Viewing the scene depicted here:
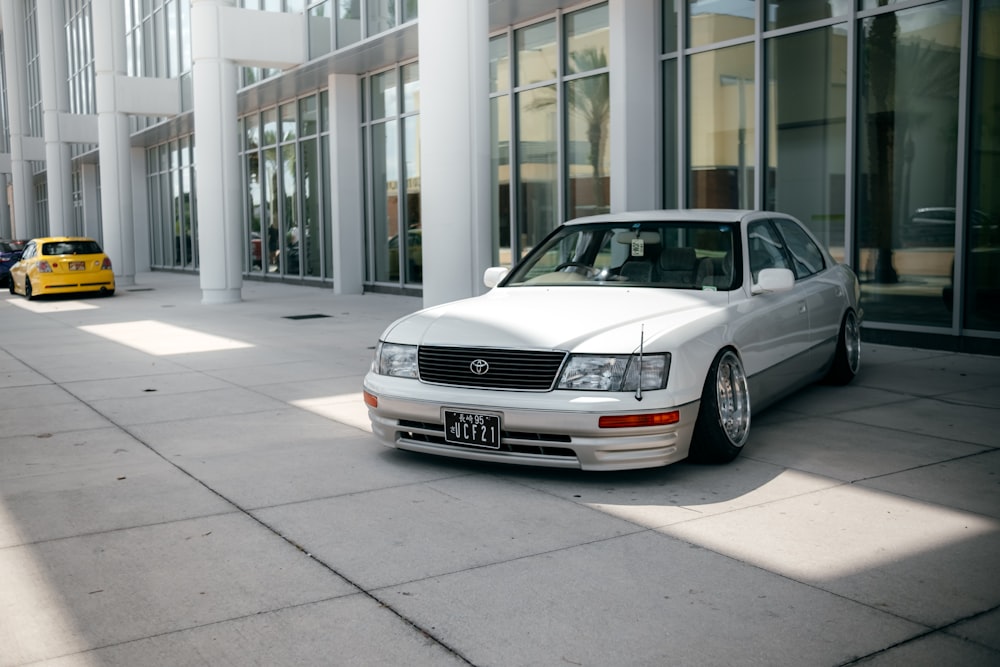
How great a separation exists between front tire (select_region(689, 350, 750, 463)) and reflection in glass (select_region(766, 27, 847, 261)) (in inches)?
257

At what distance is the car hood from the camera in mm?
5570

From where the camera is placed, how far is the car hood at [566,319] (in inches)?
219

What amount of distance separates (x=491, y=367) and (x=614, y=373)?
69 cm

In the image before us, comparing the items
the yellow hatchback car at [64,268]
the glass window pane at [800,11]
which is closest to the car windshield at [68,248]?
the yellow hatchback car at [64,268]

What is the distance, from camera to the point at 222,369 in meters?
10.6

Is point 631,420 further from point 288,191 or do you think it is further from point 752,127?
point 288,191

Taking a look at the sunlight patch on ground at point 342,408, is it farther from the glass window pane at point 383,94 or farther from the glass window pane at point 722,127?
the glass window pane at point 383,94

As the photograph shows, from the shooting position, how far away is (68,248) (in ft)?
72.5

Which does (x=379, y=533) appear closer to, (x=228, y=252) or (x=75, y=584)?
(x=75, y=584)

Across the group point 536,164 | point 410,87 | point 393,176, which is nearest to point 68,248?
point 393,176

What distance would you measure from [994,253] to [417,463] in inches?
281

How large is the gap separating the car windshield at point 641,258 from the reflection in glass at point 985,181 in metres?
4.97

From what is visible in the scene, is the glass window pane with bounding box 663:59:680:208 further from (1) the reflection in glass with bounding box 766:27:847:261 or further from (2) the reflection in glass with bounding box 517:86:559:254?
(2) the reflection in glass with bounding box 517:86:559:254

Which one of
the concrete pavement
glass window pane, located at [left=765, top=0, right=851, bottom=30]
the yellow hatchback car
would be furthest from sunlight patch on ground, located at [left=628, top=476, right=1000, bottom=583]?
the yellow hatchback car
